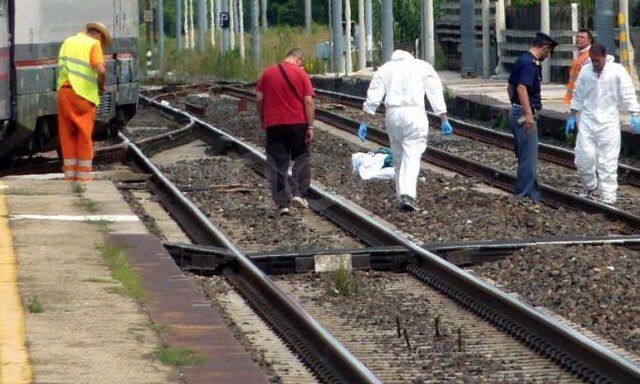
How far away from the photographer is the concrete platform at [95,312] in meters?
7.41

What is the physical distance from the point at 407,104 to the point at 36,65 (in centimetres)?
497

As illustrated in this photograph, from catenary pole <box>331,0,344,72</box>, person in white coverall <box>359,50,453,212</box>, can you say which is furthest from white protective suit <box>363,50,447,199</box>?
catenary pole <box>331,0,344,72</box>

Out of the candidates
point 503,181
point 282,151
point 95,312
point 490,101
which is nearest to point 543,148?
point 503,181

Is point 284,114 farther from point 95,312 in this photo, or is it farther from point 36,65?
point 95,312

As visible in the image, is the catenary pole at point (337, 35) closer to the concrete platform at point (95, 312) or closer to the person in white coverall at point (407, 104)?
the person in white coverall at point (407, 104)

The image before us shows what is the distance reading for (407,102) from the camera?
15.4 m

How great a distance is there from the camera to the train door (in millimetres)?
16938

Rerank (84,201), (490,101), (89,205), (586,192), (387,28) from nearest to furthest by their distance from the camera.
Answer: (89,205)
(84,201)
(586,192)
(490,101)
(387,28)

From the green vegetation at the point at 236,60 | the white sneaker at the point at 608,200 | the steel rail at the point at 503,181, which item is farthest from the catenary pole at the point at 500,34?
the white sneaker at the point at 608,200

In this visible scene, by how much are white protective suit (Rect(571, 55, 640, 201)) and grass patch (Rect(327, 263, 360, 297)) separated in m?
5.68

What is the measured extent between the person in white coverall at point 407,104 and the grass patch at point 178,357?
7.74 metres

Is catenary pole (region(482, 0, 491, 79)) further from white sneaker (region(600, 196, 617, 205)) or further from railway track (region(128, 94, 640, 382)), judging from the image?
railway track (region(128, 94, 640, 382))

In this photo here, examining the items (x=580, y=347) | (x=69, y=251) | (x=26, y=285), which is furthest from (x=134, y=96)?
(x=580, y=347)

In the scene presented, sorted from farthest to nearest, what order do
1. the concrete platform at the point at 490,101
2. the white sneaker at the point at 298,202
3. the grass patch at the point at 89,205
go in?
the concrete platform at the point at 490,101 < the white sneaker at the point at 298,202 < the grass patch at the point at 89,205
